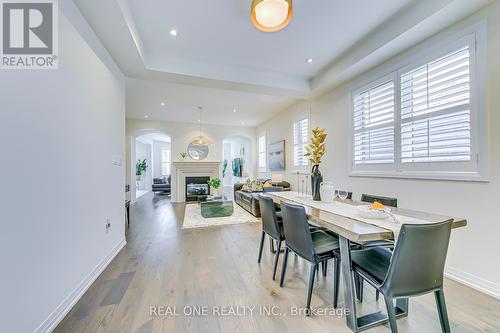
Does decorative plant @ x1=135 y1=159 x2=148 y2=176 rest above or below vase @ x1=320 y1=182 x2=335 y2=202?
above

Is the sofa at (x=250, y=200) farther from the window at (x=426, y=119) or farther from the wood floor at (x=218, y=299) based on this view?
the window at (x=426, y=119)

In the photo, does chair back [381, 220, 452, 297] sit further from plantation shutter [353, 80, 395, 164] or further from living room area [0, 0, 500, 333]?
plantation shutter [353, 80, 395, 164]

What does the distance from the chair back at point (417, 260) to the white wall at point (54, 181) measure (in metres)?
2.27

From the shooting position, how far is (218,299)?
1775 millimetres

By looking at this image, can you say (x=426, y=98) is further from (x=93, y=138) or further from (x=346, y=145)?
(x=93, y=138)

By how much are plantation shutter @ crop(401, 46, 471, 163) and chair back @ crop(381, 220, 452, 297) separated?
4.75ft

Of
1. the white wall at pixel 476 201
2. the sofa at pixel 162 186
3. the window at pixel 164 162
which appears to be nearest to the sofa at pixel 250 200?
the white wall at pixel 476 201

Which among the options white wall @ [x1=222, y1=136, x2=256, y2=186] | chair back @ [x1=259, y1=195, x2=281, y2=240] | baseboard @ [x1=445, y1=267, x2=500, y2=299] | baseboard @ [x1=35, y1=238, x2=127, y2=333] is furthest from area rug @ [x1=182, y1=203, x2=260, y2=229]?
white wall @ [x1=222, y1=136, x2=256, y2=186]

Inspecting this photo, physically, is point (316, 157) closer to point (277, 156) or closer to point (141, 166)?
point (277, 156)

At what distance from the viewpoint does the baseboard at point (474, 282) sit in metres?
1.79

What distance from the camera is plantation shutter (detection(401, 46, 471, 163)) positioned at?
2.02 m

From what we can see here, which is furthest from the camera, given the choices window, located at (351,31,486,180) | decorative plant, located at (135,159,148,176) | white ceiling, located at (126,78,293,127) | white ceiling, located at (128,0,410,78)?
decorative plant, located at (135,159,148,176)

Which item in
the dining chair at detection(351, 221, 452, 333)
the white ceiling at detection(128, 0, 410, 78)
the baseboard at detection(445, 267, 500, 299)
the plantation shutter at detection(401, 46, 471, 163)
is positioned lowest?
the baseboard at detection(445, 267, 500, 299)

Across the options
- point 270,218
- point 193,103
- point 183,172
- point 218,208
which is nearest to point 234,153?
point 183,172
